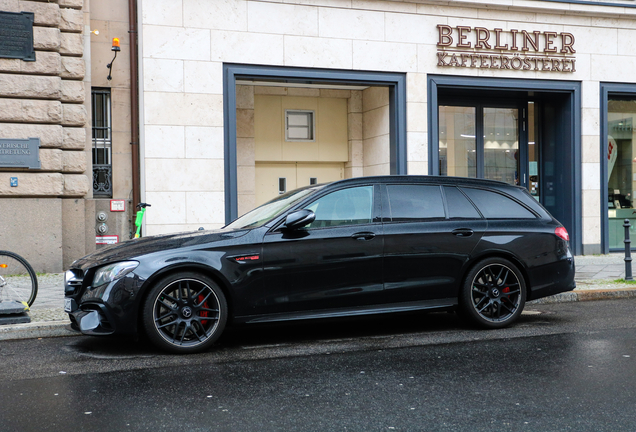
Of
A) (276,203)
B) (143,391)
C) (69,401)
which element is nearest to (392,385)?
(143,391)

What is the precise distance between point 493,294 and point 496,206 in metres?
0.96

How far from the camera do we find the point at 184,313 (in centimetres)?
595

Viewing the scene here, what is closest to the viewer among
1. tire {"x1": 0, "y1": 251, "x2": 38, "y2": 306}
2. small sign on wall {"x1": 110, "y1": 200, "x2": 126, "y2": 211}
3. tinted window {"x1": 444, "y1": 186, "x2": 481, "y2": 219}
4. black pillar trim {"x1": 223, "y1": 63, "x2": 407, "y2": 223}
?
tinted window {"x1": 444, "y1": 186, "x2": 481, "y2": 219}

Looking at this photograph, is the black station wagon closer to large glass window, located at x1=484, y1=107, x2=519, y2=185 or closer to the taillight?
the taillight

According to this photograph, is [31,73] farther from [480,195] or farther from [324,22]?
[480,195]

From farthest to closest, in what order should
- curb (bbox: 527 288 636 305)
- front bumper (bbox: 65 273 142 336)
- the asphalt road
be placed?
curb (bbox: 527 288 636 305) → front bumper (bbox: 65 273 142 336) → the asphalt road

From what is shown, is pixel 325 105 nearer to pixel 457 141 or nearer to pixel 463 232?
pixel 457 141

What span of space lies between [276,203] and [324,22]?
22.1 ft

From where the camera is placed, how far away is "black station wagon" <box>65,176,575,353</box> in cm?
592

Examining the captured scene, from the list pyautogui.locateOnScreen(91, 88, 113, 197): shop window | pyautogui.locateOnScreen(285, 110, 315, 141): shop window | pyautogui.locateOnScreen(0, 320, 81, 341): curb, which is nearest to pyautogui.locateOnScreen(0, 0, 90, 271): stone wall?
pyautogui.locateOnScreen(91, 88, 113, 197): shop window

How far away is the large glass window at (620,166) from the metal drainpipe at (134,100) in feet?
32.8

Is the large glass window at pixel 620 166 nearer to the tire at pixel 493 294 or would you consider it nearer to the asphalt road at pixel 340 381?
the asphalt road at pixel 340 381

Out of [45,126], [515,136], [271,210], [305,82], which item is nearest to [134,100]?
[45,126]

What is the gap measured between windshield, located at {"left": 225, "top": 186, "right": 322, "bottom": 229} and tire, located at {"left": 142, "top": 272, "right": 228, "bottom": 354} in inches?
33.1
